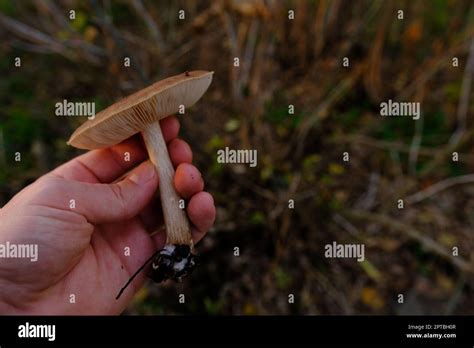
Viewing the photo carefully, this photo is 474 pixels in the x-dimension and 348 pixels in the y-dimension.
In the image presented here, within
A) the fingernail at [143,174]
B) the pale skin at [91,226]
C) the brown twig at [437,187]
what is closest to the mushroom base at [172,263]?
the pale skin at [91,226]

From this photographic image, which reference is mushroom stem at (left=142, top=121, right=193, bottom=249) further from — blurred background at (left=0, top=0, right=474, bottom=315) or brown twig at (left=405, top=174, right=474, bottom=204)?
brown twig at (left=405, top=174, right=474, bottom=204)

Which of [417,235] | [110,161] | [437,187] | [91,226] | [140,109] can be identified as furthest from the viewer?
[437,187]

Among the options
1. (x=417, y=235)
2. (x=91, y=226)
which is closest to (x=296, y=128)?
(x=417, y=235)

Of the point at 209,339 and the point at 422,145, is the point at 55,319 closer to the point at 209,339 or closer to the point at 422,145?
the point at 209,339

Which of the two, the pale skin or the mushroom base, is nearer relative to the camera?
A: the pale skin

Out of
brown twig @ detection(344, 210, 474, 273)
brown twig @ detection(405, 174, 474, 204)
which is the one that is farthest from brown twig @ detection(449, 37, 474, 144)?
brown twig @ detection(344, 210, 474, 273)

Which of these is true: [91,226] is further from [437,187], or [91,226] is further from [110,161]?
[437,187]

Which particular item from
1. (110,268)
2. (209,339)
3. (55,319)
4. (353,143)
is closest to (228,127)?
(353,143)
